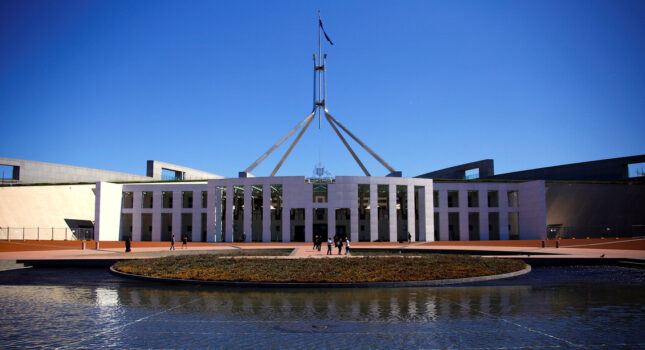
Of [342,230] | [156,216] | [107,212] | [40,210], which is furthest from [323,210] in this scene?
[40,210]

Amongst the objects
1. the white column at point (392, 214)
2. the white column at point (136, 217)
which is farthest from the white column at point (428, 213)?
the white column at point (136, 217)

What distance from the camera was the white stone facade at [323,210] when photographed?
164 feet

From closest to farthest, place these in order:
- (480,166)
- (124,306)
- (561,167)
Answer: (124,306) < (561,167) < (480,166)

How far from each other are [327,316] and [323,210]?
1997 inches

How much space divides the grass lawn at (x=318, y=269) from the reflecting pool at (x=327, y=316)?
124cm

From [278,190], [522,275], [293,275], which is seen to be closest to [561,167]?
[278,190]

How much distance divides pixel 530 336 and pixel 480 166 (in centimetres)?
6749

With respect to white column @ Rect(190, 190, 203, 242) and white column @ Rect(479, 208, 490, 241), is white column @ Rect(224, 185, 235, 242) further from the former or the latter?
white column @ Rect(479, 208, 490, 241)

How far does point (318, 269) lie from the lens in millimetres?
17734

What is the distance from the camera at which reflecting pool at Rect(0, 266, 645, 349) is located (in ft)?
26.1

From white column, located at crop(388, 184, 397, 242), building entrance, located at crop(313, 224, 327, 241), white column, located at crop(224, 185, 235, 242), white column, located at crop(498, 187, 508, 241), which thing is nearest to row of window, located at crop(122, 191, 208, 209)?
white column, located at crop(224, 185, 235, 242)

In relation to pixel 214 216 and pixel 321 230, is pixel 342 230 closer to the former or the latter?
pixel 321 230

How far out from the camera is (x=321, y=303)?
1174cm

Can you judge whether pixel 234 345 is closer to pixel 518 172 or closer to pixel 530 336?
pixel 530 336
